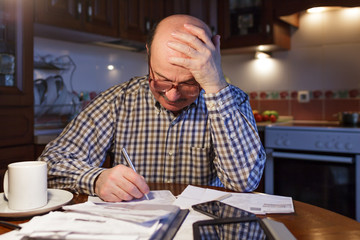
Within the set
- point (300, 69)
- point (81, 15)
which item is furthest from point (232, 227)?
point (300, 69)

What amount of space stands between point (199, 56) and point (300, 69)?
232 cm

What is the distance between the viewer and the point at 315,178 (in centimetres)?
236

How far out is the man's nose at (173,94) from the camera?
3.59 ft

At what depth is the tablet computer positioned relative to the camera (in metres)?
0.60

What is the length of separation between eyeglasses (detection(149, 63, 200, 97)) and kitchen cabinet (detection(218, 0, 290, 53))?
192 centimetres

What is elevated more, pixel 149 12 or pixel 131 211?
pixel 149 12

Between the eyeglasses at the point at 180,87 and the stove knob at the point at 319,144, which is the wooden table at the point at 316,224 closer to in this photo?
the eyeglasses at the point at 180,87

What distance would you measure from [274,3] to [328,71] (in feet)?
2.43

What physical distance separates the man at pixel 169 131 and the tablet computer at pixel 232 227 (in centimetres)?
23

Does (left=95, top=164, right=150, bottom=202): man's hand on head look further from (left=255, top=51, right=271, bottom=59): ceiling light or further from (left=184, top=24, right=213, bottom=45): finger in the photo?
(left=255, top=51, right=271, bottom=59): ceiling light

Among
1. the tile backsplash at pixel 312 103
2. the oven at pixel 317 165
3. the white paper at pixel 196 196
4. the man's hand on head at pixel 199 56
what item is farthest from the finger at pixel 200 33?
the tile backsplash at pixel 312 103

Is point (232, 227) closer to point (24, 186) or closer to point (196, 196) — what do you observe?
point (196, 196)

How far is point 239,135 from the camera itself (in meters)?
1.07

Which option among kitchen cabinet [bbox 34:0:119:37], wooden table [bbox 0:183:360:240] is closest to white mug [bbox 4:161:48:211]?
wooden table [bbox 0:183:360:240]
